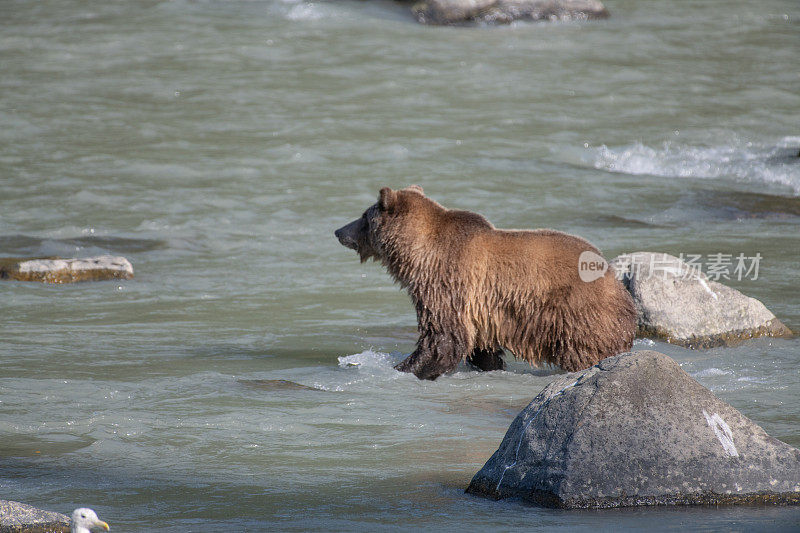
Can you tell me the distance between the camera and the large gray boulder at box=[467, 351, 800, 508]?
18.5 ft

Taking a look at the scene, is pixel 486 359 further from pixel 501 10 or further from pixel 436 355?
pixel 501 10

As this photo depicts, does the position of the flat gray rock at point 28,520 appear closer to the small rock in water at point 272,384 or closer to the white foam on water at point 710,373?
the small rock in water at point 272,384

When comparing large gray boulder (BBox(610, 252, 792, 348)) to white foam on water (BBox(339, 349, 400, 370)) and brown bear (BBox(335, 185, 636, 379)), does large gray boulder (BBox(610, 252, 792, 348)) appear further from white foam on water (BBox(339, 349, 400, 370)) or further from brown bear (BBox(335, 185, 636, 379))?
white foam on water (BBox(339, 349, 400, 370))

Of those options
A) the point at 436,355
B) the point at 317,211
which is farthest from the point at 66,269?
the point at 436,355

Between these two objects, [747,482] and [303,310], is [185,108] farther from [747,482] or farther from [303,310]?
[747,482]

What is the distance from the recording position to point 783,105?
2308 cm

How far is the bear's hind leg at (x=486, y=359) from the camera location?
8867 millimetres

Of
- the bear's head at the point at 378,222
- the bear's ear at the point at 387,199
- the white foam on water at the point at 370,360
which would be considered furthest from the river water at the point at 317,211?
the bear's ear at the point at 387,199

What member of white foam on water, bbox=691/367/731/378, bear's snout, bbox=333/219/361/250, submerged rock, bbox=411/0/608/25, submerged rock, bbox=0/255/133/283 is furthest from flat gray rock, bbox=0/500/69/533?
submerged rock, bbox=411/0/608/25

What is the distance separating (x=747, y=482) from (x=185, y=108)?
59.1 feet

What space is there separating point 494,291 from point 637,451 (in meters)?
2.74

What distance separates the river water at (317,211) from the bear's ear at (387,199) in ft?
4.09

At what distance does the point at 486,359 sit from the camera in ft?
29.2

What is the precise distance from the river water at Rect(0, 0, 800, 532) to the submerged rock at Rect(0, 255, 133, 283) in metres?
0.30
